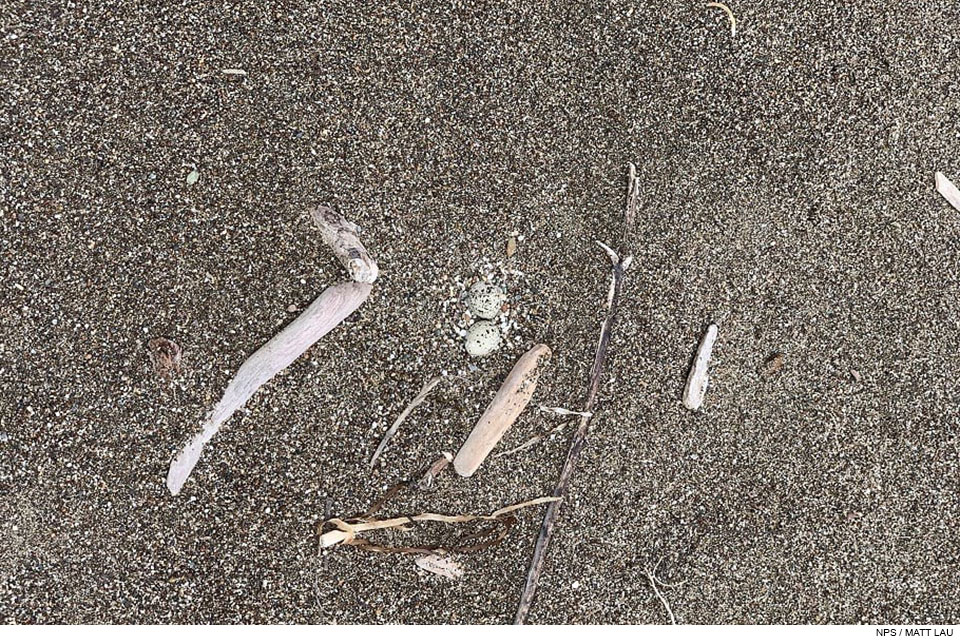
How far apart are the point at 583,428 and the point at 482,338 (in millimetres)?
316

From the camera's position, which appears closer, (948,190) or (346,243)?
(346,243)

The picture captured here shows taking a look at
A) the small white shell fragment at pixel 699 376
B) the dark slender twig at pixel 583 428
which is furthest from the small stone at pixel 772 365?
the dark slender twig at pixel 583 428

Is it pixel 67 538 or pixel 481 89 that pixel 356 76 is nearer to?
pixel 481 89

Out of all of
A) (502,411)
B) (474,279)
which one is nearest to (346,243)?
(474,279)

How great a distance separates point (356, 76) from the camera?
144cm

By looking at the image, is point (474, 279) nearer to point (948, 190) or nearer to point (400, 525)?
point (400, 525)

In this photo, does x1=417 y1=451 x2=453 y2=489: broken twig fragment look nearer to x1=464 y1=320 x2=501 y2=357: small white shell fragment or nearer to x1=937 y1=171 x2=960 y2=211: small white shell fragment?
x1=464 y1=320 x2=501 y2=357: small white shell fragment

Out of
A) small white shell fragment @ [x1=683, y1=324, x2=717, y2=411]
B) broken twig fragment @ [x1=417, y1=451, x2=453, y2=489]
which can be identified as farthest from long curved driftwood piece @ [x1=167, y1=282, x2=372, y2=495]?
small white shell fragment @ [x1=683, y1=324, x2=717, y2=411]

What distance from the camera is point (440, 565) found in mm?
1452

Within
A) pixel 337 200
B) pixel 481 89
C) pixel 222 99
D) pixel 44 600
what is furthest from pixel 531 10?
pixel 44 600

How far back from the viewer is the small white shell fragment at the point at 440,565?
1.45 m

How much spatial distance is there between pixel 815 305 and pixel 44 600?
1.87 metres

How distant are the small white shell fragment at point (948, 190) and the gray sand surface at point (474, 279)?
0.02 meters

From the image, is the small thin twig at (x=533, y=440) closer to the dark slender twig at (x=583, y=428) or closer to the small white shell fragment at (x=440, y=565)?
the dark slender twig at (x=583, y=428)
